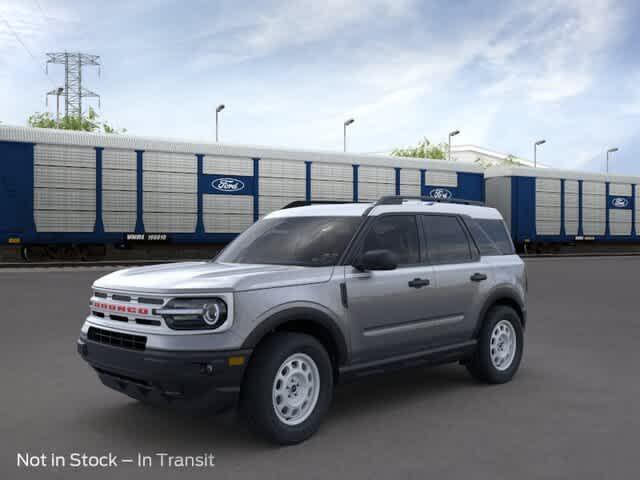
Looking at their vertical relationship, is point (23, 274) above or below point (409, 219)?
below

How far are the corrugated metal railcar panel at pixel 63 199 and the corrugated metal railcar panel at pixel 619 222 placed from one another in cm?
2887

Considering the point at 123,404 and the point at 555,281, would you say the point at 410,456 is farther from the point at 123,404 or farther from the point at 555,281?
the point at 555,281

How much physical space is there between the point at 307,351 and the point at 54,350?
4.76 metres

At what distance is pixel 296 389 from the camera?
481 centimetres

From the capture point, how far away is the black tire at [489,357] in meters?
6.47

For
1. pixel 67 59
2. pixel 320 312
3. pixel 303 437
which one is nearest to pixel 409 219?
pixel 320 312

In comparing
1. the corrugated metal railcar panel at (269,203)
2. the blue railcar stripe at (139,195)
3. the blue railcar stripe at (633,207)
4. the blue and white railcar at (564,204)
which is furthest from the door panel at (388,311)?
the blue railcar stripe at (633,207)

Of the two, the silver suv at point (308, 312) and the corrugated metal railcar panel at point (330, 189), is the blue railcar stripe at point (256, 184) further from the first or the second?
the silver suv at point (308, 312)

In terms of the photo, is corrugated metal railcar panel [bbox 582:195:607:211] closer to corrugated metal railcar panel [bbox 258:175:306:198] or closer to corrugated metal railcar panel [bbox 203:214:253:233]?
corrugated metal railcar panel [bbox 258:175:306:198]

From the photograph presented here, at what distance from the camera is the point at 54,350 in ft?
27.2

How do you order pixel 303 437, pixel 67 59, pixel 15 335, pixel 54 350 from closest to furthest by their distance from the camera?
pixel 303 437 < pixel 54 350 < pixel 15 335 < pixel 67 59

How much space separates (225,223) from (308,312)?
2249cm

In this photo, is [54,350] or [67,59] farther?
[67,59]

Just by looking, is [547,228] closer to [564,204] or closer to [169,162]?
[564,204]
